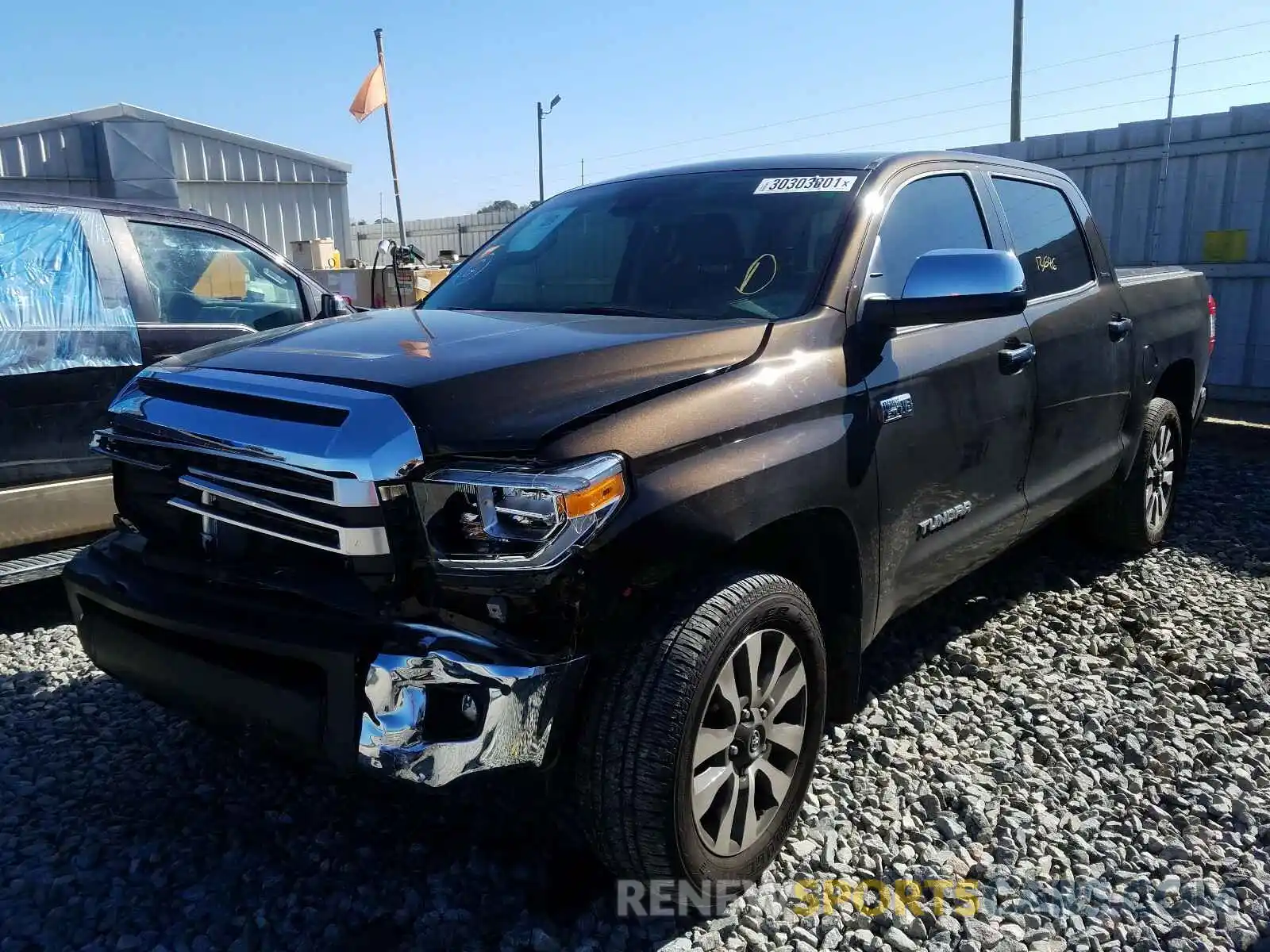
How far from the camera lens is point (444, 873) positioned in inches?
97.0

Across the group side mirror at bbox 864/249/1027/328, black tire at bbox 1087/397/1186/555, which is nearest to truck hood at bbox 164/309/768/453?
side mirror at bbox 864/249/1027/328

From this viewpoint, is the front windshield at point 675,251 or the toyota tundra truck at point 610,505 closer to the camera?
the toyota tundra truck at point 610,505

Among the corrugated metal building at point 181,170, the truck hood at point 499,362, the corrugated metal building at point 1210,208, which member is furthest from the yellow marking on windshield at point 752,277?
the corrugated metal building at point 181,170

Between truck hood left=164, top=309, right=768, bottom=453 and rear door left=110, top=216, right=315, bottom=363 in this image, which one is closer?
truck hood left=164, top=309, right=768, bottom=453

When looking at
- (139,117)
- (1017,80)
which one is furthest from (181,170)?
(1017,80)

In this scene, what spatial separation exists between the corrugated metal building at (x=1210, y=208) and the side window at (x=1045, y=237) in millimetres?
5305

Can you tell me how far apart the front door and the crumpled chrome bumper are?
1228 mm

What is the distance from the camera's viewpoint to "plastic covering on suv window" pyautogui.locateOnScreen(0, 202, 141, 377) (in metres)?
3.88

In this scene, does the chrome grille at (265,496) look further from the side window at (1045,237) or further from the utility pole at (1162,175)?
the utility pole at (1162,175)

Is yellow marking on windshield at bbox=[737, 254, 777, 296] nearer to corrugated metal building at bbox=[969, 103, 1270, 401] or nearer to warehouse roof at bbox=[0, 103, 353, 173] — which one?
corrugated metal building at bbox=[969, 103, 1270, 401]

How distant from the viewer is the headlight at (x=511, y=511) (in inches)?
75.7

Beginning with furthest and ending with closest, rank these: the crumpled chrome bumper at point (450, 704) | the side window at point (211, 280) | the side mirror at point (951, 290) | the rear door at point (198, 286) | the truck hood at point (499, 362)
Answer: the side window at point (211, 280) → the rear door at point (198, 286) → the side mirror at point (951, 290) → the truck hood at point (499, 362) → the crumpled chrome bumper at point (450, 704)

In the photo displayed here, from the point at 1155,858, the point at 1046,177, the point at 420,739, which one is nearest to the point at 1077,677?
the point at 1155,858

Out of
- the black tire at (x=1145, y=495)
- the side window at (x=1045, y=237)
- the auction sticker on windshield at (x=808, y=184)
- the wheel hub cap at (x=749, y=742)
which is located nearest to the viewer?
the wheel hub cap at (x=749, y=742)
